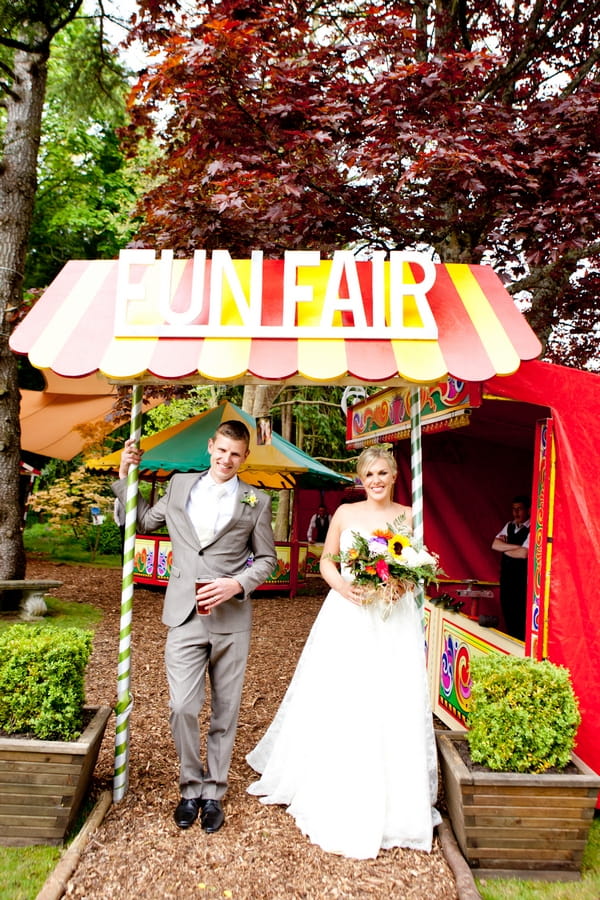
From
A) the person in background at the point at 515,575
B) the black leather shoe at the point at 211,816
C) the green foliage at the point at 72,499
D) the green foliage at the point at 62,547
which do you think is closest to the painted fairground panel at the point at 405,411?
the person in background at the point at 515,575

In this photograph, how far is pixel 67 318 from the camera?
357cm

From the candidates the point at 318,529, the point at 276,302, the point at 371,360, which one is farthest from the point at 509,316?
the point at 318,529

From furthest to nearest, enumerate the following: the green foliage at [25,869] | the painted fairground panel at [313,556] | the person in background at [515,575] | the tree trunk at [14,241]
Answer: the painted fairground panel at [313,556]
the tree trunk at [14,241]
the person in background at [515,575]
the green foliage at [25,869]

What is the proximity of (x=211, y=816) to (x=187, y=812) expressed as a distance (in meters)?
0.13

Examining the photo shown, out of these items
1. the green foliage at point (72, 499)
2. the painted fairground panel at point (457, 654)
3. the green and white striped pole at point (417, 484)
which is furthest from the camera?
the green foliage at point (72, 499)

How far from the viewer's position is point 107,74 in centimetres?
993

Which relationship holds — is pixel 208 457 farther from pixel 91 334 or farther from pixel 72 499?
pixel 91 334

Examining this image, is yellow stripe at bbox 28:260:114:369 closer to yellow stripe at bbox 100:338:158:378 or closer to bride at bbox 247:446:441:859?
yellow stripe at bbox 100:338:158:378

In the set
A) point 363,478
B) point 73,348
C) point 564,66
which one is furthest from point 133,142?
point 363,478

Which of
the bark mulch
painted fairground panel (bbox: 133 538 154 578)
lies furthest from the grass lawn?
painted fairground panel (bbox: 133 538 154 578)

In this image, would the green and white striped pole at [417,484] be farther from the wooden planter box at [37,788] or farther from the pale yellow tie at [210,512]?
the wooden planter box at [37,788]

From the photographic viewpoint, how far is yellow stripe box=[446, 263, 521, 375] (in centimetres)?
336

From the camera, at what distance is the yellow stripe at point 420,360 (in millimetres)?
3256

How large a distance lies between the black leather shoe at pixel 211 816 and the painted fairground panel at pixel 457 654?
A: 1937 millimetres
